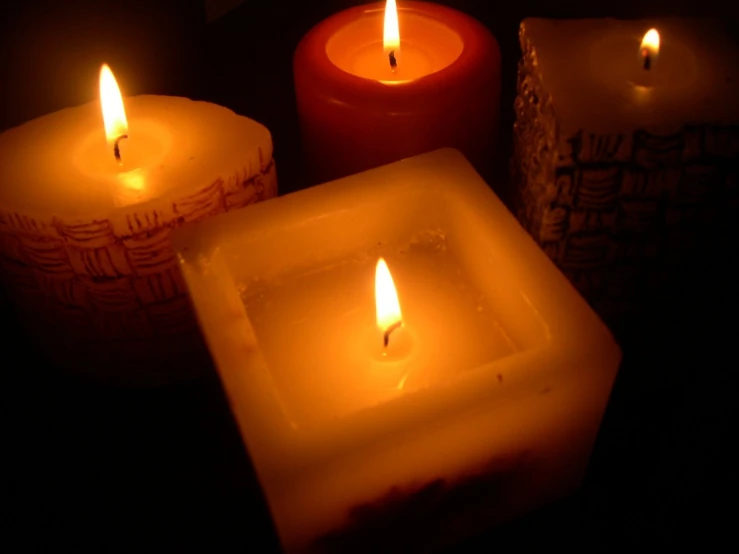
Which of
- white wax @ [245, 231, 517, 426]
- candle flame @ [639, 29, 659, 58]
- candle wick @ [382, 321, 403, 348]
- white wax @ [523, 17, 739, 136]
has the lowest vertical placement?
white wax @ [245, 231, 517, 426]

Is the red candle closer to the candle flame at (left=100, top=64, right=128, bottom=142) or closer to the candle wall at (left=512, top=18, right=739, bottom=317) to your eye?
the candle wall at (left=512, top=18, right=739, bottom=317)

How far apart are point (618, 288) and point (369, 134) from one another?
30 cm

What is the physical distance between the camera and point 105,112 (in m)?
0.80

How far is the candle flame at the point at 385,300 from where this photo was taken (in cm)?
67

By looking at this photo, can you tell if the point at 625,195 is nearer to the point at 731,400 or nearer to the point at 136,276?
the point at 731,400

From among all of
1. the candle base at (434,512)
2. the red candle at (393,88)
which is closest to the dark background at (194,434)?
the candle base at (434,512)

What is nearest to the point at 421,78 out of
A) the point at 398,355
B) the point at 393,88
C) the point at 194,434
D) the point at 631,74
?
the point at 393,88

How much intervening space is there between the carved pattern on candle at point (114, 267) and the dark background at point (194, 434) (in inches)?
3.1

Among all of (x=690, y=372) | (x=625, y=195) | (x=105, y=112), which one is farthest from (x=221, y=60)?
(x=690, y=372)

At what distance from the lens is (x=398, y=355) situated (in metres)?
0.69

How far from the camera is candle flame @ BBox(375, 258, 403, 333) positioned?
2.18ft

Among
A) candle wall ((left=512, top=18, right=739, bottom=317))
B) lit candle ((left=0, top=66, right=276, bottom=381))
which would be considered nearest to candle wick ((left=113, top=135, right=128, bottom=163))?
lit candle ((left=0, top=66, right=276, bottom=381))

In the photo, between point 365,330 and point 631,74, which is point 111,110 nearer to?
point 365,330

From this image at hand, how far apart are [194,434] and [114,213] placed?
9.1 inches
